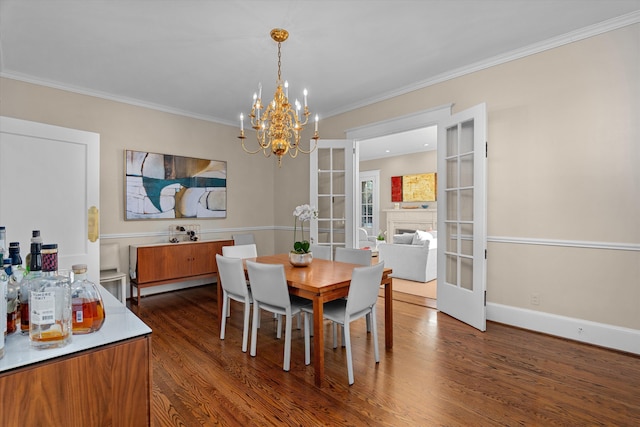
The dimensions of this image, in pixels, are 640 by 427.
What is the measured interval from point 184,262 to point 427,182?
628cm

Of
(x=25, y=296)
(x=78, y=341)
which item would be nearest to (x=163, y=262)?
(x=25, y=296)

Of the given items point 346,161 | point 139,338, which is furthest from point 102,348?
point 346,161

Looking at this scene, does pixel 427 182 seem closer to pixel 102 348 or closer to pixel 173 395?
pixel 173 395

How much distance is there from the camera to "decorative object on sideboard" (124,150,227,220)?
4328 millimetres

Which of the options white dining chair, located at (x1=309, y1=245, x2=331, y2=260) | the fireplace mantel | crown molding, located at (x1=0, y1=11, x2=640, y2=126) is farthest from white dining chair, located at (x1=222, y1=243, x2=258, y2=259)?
the fireplace mantel

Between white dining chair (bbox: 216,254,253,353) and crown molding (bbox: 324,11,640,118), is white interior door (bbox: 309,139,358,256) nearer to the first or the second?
crown molding (bbox: 324,11,640,118)

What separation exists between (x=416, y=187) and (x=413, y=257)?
12.6ft

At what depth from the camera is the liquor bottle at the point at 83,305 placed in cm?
104

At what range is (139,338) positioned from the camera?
1057mm

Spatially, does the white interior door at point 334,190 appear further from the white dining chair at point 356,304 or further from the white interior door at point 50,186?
the white interior door at point 50,186

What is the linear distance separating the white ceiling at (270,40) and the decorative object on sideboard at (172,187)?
98 cm

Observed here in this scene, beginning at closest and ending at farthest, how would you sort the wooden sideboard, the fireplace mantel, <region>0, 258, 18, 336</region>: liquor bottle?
<region>0, 258, 18, 336</region>: liquor bottle
the wooden sideboard
the fireplace mantel

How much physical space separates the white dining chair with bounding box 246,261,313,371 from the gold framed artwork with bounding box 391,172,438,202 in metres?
6.47

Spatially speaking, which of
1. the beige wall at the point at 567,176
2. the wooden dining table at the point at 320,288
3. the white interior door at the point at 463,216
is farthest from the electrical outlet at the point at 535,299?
the wooden dining table at the point at 320,288
